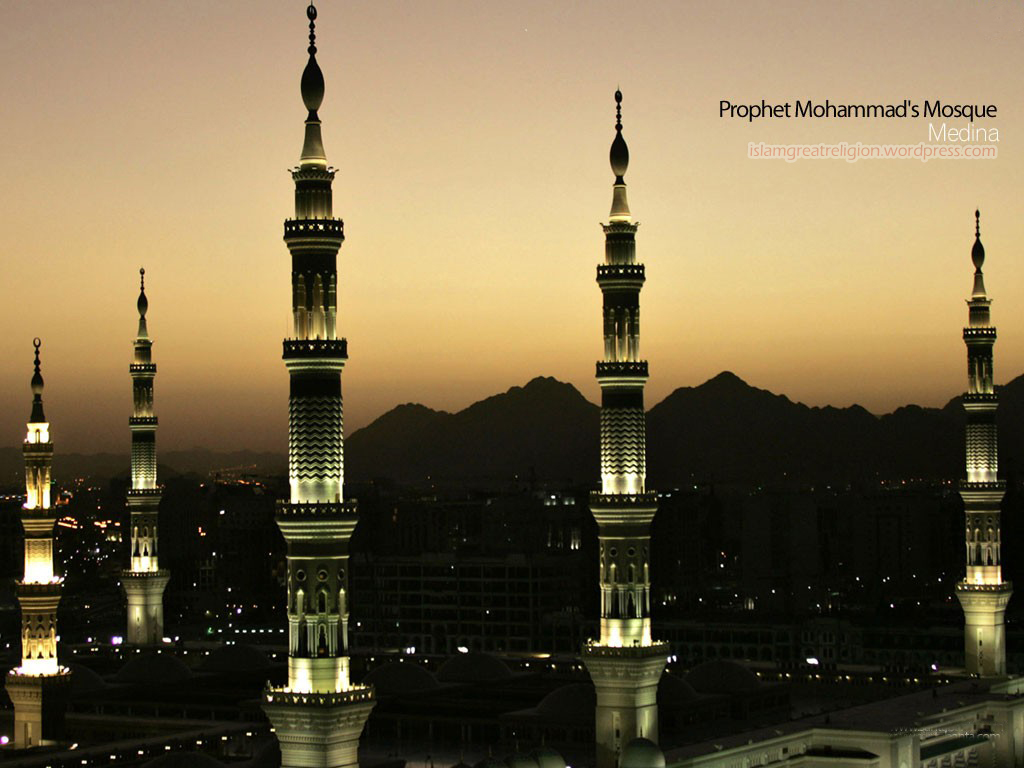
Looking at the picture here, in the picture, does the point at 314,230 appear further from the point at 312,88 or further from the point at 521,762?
the point at 521,762

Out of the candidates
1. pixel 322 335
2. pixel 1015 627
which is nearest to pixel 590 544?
pixel 1015 627

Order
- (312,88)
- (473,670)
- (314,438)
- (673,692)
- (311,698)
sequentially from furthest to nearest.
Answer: (473,670)
(673,692)
(312,88)
(314,438)
(311,698)

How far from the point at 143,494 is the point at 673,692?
16.7 meters

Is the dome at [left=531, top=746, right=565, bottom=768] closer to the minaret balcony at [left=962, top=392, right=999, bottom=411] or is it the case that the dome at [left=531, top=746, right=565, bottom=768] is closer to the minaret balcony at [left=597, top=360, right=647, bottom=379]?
the minaret balcony at [left=597, top=360, right=647, bottom=379]

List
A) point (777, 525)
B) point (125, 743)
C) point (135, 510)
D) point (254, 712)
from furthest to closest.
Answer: point (777, 525) < point (135, 510) < point (254, 712) < point (125, 743)

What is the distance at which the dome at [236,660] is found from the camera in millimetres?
57250

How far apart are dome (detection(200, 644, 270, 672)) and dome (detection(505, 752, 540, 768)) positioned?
25552 millimetres

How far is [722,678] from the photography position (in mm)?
50031

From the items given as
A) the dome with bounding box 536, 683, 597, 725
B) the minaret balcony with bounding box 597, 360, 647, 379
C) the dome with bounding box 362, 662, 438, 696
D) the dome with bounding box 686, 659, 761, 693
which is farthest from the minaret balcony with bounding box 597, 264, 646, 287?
the dome with bounding box 362, 662, 438, 696

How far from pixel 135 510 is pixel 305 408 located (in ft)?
88.9

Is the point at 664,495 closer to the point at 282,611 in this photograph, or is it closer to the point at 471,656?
the point at 282,611

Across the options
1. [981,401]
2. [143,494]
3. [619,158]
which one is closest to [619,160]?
[619,158]

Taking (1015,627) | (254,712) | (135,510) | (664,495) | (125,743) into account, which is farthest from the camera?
(664,495)

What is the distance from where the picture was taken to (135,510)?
54312 mm
